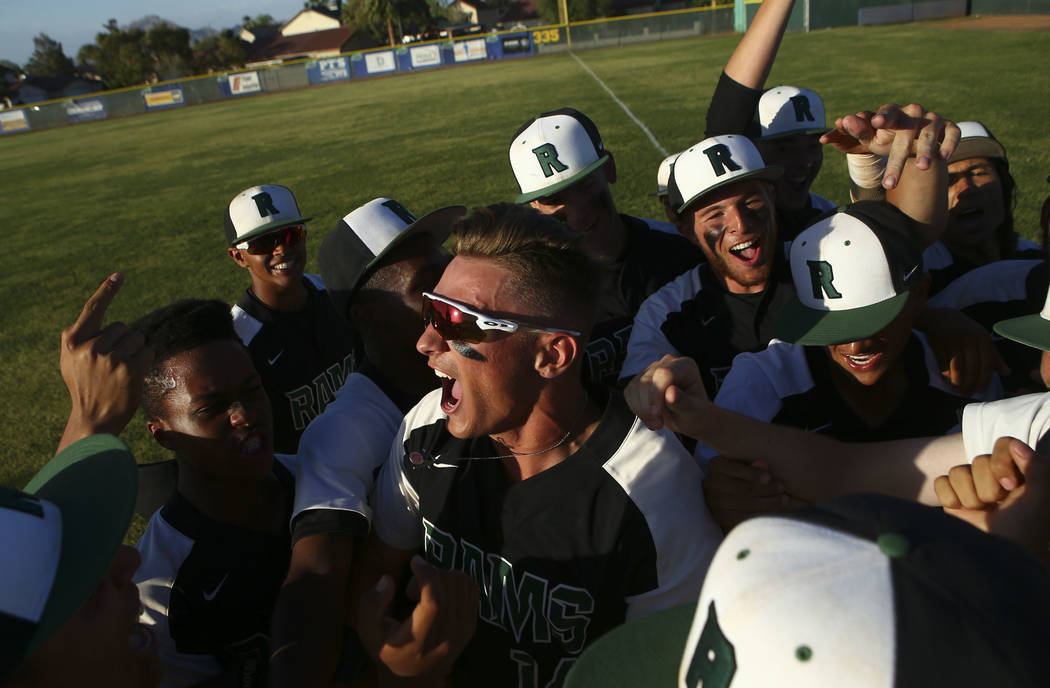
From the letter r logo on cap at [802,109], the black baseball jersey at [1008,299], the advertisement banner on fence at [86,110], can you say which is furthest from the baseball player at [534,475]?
the advertisement banner on fence at [86,110]

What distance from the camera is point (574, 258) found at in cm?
247

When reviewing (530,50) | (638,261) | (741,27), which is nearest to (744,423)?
(638,261)

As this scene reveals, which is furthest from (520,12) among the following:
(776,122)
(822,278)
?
(822,278)

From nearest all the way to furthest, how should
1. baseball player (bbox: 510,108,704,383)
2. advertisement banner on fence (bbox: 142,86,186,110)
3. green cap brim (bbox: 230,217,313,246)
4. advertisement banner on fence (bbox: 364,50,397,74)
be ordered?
1. baseball player (bbox: 510,108,704,383)
2. green cap brim (bbox: 230,217,313,246)
3. advertisement banner on fence (bbox: 142,86,186,110)
4. advertisement banner on fence (bbox: 364,50,397,74)

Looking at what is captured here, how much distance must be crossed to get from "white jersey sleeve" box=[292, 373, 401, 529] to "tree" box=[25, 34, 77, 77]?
367 ft

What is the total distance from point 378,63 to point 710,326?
54.4 m

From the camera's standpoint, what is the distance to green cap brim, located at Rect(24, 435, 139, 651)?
1483 mm

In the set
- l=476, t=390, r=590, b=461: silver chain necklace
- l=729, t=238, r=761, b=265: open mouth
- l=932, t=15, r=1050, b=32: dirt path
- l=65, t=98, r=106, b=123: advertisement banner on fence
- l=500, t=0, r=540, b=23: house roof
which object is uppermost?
l=500, t=0, r=540, b=23: house roof

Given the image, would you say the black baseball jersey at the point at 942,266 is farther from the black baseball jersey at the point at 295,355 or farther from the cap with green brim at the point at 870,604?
the black baseball jersey at the point at 295,355

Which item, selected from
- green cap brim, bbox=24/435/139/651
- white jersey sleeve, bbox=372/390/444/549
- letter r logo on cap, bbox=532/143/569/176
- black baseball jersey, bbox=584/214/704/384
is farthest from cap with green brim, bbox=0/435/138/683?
letter r logo on cap, bbox=532/143/569/176

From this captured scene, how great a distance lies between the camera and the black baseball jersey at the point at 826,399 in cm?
287

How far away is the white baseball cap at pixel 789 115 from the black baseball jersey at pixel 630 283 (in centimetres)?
103

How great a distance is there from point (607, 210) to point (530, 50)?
52.1 metres

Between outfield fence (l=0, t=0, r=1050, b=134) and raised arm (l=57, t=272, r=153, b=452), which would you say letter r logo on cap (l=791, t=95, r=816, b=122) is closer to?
raised arm (l=57, t=272, r=153, b=452)
